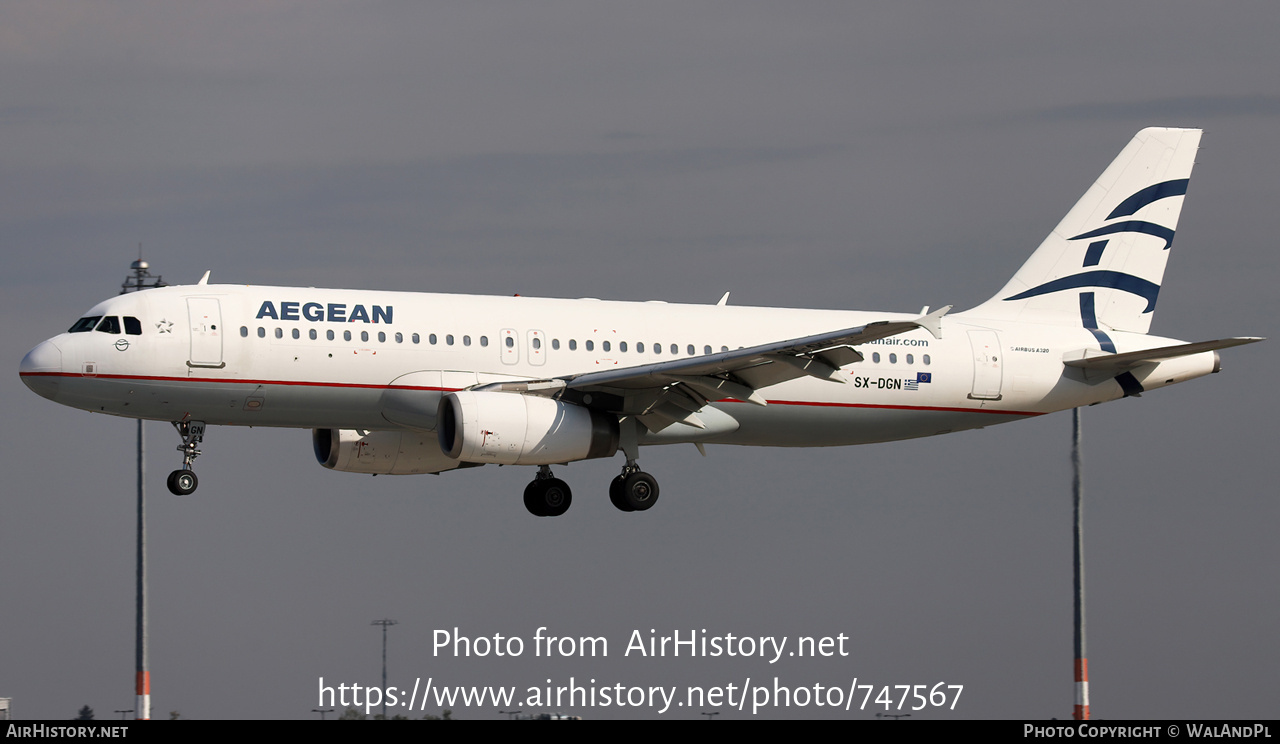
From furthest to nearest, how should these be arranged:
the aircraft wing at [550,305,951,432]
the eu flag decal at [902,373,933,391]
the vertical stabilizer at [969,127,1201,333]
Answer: the vertical stabilizer at [969,127,1201,333] < the eu flag decal at [902,373,933,391] < the aircraft wing at [550,305,951,432]

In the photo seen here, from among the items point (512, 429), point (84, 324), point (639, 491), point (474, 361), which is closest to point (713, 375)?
point (639, 491)

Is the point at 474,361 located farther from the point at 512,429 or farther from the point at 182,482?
the point at 182,482

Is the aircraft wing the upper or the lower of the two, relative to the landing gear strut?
upper

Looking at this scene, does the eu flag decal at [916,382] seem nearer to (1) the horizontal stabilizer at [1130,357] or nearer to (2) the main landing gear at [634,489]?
(1) the horizontal stabilizer at [1130,357]

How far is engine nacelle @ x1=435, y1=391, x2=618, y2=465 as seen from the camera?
39.5 m

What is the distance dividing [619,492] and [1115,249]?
55.0 feet

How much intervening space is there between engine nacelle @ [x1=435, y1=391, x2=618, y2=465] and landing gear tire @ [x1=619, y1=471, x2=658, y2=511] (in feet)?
7.19

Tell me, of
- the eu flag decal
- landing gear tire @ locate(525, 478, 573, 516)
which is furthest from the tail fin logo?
landing gear tire @ locate(525, 478, 573, 516)

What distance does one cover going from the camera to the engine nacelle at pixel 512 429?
3950 cm

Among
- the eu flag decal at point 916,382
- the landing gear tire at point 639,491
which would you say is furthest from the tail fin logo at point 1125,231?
the landing gear tire at point 639,491

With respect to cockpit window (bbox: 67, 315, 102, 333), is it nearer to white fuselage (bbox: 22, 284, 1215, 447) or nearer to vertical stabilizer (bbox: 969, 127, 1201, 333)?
white fuselage (bbox: 22, 284, 1215, 447)

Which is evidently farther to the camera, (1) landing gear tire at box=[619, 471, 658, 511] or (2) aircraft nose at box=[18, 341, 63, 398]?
(1) landing gear tire at box=[619, 471, 658, 511]
